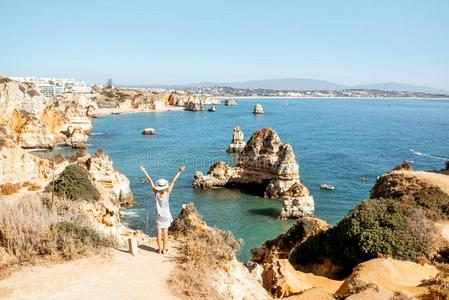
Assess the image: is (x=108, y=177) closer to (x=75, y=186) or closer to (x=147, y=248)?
(x=75, y=186)

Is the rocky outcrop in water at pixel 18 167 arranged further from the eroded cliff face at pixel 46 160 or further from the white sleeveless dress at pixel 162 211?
the white sleeveless dress at pixel 162 211

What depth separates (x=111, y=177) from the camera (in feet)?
133

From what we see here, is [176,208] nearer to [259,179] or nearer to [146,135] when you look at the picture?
[259,179]

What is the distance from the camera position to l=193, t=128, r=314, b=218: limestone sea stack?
45.9 meters

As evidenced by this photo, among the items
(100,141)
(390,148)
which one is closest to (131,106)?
(100,141)

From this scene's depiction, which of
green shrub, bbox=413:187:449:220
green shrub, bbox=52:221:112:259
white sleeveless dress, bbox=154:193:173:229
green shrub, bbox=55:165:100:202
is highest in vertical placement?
white sleeveless dress, bbox=154:193:173:229

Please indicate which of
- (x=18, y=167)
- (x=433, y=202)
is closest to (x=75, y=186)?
(x=18, y=167)

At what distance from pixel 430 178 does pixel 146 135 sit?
274ft

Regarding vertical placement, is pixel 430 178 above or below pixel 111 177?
above

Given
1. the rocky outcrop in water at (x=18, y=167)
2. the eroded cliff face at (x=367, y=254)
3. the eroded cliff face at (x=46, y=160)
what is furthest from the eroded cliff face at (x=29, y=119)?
the eroded cliff face at (x=367, y=254)

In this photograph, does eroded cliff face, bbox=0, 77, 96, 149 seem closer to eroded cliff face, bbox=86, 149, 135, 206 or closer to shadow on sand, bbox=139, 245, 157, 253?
eroded cliff face, bbox=86, 149, 135, 206

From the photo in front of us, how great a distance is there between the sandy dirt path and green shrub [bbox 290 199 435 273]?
10.6 meters

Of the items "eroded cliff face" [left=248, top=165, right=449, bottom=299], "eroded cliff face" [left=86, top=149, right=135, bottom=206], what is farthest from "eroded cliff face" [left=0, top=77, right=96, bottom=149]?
"eroded cliff face" [left=248, top=165, right=449, bottom=299]

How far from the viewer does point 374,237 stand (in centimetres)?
1850
